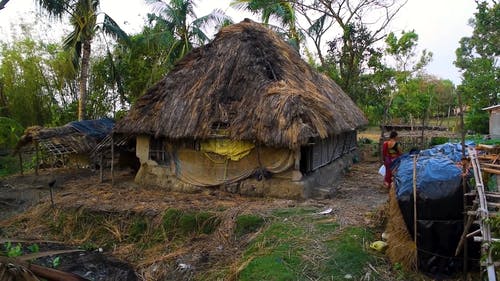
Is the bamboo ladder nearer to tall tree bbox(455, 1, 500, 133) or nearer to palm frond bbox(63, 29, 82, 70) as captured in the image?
palm frond bbox(63, 29, 82, 70)

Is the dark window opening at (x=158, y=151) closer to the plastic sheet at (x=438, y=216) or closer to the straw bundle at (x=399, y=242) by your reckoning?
the straw bundle at (x=399, y=242)

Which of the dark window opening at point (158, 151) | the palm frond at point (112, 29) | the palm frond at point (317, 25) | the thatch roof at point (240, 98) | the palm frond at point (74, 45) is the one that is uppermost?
the palm frond at point (317, 25)

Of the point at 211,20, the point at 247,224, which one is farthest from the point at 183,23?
the point at 247,224

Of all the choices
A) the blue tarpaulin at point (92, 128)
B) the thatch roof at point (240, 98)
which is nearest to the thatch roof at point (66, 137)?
the blue tarpaulin at point (92, 128)

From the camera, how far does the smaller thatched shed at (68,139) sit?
13.4 metres

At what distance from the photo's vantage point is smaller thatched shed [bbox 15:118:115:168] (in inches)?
527

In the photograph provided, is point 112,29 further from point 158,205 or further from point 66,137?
point 158,205

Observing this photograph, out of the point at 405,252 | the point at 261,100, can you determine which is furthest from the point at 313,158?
the point at 405,252

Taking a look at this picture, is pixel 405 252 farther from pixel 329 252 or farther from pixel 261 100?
pixel 261 100

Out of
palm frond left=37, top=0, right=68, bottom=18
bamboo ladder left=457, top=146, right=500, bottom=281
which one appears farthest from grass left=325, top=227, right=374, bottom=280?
palm frond left=37, top=0, right=68, bottom=18

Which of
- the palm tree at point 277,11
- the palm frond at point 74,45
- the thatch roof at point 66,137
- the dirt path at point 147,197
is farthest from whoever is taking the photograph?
the palm tree at point 277,11

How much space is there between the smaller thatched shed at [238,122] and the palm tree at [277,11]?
7986 millimetres

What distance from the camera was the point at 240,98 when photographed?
34.4 ft

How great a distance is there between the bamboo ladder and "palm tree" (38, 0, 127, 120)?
47.0 feet
